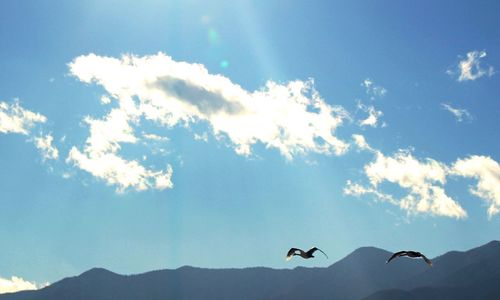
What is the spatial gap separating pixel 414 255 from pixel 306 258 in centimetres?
1299

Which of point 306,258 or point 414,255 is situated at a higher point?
point 306,258

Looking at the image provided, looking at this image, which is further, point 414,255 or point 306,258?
point 306,258

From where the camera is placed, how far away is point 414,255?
119ft

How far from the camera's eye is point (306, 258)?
47656mm
